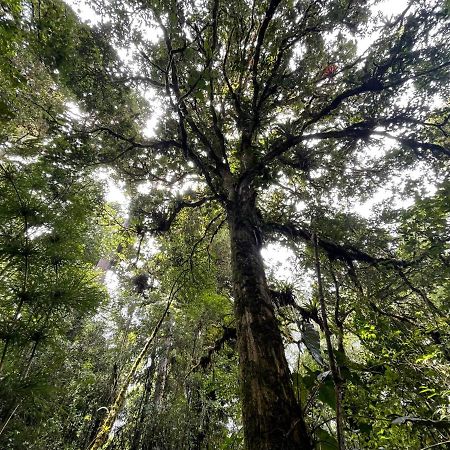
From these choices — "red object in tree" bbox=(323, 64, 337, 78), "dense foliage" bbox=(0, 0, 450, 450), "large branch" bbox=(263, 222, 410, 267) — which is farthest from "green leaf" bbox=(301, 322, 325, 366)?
"red object in tree" bbox=(323, 64, 337, 78)

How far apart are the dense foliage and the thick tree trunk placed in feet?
0.08

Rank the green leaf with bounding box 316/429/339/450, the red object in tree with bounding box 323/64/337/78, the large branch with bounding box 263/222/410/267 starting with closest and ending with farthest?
the green leaf with bounding box 316/429/339/450 < the large branch with bounding box 263/222/410/267 < the red object in tree with bounding box 323/64/337/78

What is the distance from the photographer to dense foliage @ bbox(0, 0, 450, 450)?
10.5 feet

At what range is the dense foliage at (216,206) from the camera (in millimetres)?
3211

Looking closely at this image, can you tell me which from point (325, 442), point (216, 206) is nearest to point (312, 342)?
point (325, 442)

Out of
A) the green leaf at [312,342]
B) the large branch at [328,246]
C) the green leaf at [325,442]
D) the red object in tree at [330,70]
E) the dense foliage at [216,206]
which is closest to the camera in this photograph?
the green leaf at [325,442]

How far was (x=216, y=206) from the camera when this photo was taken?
6.99 m

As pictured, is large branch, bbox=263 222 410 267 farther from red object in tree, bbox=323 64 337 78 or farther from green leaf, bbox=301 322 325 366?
red object in tree, bbox=323 64 337 78

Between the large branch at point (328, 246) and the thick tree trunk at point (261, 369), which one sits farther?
the large branch at point (328, 246)

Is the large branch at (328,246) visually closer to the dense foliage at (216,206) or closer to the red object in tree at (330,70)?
the dense foliage at (216,206)

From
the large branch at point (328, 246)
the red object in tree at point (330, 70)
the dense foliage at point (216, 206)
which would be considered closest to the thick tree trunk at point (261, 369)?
the dense foliage at point (216, 206)

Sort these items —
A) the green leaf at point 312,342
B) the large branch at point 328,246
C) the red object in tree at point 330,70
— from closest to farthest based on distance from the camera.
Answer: the green leaf at point 312,342 → the large branch at point 328,246 → the red object in tree at point 330,70

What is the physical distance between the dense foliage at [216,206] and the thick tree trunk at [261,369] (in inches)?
1.0

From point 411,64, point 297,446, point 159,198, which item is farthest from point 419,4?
point 297,446
